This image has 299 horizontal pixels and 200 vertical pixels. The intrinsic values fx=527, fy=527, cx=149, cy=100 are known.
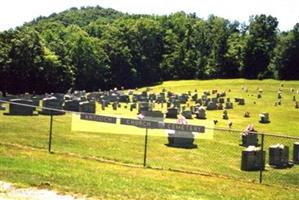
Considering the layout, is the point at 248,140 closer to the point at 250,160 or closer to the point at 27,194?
the point at 250,160

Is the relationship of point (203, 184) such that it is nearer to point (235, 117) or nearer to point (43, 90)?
point (235, 117)

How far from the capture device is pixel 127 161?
1870cm

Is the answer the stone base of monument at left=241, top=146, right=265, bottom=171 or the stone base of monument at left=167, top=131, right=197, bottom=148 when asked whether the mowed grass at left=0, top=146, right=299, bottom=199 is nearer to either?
the stone base of monument at left=241, top=146, right=265, bottom=171

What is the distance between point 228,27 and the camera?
132 m

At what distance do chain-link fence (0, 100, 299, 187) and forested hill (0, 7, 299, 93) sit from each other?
42.4m

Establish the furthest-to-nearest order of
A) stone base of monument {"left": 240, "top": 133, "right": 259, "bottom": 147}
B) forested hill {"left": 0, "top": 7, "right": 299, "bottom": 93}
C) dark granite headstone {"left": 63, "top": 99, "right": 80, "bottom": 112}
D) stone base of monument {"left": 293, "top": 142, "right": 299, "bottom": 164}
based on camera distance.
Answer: forested hill {"left": 0, "top": 7, "right": 299, "bottom": 93} → dark granite headstone {"left": 63, "top": 99, "right": 80, "bottom": 112} → stone base of monument {"left": 240, "top": 133, "right": 259, "bottom": 147} → stone base of monument {"left": 293, "top": 142, "right": 299, "bottom": 164}

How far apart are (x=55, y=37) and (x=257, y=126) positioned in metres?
63.9

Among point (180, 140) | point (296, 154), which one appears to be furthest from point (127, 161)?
point (296, 154)

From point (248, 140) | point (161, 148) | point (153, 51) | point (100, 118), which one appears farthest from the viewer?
point (153, 51)

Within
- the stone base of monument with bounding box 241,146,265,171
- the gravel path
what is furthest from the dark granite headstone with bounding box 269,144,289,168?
the gravel path

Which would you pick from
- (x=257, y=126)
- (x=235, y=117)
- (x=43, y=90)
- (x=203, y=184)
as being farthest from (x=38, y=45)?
(x=203, y=184)

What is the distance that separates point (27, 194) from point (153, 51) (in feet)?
376

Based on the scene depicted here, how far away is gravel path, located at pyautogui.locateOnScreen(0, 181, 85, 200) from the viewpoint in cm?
1109

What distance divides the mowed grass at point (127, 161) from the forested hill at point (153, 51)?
132 feet
